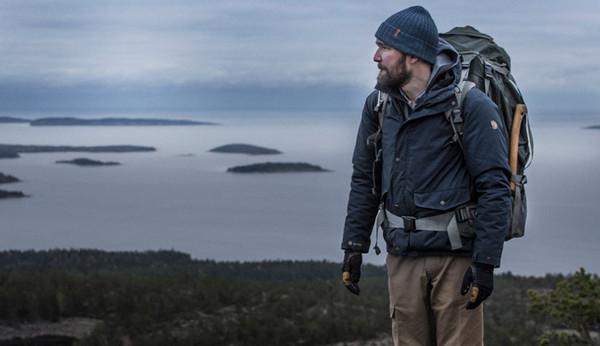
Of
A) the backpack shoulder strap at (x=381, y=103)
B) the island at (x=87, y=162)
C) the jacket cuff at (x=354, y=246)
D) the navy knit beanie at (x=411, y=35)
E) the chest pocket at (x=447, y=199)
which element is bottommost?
the jacket cuff at (x=354, y=246)

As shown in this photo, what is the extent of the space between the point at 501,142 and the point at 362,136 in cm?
53

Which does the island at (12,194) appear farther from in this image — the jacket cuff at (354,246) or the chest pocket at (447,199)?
the chest pocket at (447,199)

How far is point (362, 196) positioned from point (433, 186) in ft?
1.12

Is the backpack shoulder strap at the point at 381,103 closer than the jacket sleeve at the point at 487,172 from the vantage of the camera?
No

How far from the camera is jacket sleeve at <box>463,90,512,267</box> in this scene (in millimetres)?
3062

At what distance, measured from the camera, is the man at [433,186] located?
3.08 metres

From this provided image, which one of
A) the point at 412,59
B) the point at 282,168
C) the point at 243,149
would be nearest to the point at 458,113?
the point at 412,59

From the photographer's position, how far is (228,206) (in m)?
83.0

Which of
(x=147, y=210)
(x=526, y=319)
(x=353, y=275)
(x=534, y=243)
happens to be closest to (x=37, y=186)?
(x=147, y=210)

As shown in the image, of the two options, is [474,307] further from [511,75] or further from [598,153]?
[598,153]

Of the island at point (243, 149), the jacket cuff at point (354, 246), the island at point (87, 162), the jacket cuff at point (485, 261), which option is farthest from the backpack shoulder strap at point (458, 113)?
the island at point (87, 162)

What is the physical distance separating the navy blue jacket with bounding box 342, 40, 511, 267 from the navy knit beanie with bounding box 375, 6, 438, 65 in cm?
7

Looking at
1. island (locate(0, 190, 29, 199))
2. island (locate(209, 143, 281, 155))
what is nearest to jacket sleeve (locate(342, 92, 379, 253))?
Answer: island (locate(0, 190, 29, 199))

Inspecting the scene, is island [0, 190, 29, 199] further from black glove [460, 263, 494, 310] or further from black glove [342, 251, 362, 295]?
black glove [460, 263, 494, 310]
